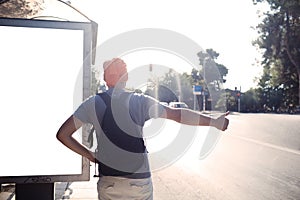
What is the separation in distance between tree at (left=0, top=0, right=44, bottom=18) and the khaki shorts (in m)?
2.03

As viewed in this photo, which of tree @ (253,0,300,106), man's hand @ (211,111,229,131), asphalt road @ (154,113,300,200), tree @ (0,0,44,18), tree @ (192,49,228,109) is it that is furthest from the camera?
tree @ (192,49,228,109)

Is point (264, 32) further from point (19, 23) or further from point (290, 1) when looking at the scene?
point (19, 23)

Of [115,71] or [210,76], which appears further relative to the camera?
[210,76]

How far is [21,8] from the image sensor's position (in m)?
4.59

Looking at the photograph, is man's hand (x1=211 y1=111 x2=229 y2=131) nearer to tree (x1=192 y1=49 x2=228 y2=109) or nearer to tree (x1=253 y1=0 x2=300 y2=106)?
tree (x1=253 y1=0 x2=300 y2=106)

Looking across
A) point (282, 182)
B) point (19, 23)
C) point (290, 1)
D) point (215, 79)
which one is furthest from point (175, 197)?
point (215, 79)

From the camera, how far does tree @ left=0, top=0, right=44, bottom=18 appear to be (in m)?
4.14

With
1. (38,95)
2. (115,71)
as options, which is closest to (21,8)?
(38,95)

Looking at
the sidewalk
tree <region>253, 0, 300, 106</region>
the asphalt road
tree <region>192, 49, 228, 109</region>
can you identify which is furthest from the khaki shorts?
tree <region>192, 49, 228, 109</region>

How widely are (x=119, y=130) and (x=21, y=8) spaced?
250 centimetres

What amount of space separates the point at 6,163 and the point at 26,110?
1.51 ft

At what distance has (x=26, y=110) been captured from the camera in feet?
11.1

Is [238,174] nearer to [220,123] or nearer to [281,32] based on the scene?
[220,123]

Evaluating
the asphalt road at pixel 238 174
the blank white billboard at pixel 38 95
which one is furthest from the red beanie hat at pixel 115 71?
the asphalt road at pixel 238 174
